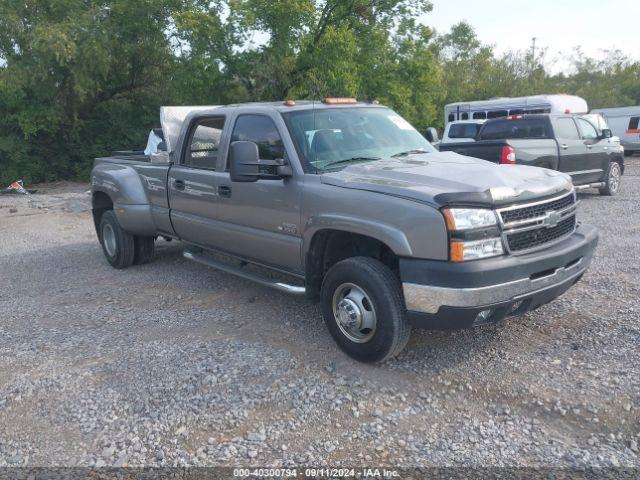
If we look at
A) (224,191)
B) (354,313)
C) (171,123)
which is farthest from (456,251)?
(171,123)

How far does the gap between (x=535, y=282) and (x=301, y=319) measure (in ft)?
6.96

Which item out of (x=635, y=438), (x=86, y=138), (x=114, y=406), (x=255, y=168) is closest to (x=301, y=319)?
(x=255, y=168)

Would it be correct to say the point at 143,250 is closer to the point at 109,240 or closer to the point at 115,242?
the point at 115,242

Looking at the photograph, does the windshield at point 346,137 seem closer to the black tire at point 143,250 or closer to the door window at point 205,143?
the door window at point 205,143

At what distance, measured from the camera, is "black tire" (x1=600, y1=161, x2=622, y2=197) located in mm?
11875

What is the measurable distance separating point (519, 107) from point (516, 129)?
376 inches

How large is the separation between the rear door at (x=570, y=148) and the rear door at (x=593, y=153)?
0.33 ft

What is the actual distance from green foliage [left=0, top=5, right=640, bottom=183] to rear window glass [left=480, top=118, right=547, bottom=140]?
4991 millimetres

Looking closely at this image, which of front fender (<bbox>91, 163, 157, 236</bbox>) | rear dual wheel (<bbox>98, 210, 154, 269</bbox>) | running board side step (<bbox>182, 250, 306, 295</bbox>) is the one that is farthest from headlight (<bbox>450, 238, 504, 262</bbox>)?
rear dual wheel (<bbox>98, 210, 154, 269</bbox>)

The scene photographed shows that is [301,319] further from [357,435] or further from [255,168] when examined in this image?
[357,435]

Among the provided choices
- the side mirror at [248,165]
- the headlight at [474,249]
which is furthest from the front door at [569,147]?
the headlight at [474,249]

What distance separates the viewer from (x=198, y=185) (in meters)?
5.54

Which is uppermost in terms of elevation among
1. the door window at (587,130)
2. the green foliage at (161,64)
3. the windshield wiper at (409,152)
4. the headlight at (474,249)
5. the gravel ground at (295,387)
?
the green foliage at (161,64)

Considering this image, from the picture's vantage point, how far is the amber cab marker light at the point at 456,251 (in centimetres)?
341
